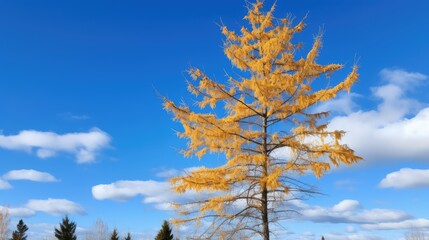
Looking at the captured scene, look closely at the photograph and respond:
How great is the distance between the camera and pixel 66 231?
1622 inches

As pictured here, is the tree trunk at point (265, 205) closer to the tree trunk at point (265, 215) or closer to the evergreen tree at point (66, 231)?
the tree trunk at point (265, 215)

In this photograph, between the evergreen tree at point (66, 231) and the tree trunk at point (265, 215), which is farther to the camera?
the evergreen tree at point (66, 231)

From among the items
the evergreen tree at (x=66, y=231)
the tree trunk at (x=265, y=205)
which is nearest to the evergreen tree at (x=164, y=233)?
the evergreen tree at (x=66, y=231)

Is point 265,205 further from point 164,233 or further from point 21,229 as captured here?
point 21,229

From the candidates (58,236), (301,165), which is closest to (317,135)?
(301,165)

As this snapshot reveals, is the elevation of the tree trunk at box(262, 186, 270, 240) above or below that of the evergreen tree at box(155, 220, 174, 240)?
below

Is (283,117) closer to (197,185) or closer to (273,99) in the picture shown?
(273,99)

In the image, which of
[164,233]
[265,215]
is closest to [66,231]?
[164,233]

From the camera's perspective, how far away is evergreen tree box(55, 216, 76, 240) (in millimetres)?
40938

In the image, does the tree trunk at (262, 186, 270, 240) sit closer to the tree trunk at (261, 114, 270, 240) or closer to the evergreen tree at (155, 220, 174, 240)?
the tree trunk at (261, 114, 270, 240)

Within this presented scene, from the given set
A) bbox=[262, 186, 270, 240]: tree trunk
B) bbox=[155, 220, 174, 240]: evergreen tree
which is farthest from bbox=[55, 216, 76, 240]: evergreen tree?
bbox=[262, 186, 270, 240]: tree trunk

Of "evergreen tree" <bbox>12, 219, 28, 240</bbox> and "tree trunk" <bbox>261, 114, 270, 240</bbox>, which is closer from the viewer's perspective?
"tree trunk" <bbox>261, 114, 270, 240</bbox>

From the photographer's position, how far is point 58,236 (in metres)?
40.9

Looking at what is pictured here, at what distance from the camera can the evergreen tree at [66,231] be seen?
40.9 meters
